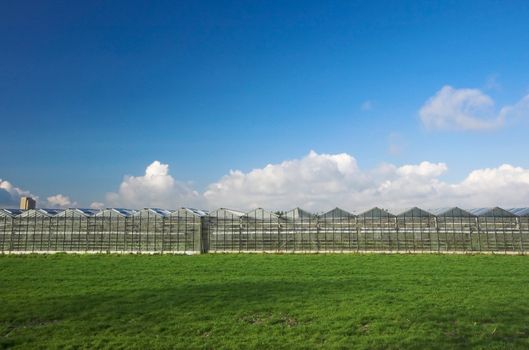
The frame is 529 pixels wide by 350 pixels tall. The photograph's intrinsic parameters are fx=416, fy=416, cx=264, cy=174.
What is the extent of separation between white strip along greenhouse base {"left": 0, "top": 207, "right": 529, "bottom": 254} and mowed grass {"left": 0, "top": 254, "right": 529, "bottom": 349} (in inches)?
474

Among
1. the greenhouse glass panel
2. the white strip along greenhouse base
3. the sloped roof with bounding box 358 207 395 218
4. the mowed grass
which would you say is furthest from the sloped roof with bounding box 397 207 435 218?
the mowed grass

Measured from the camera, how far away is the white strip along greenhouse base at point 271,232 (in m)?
30.8

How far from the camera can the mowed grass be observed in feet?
29.4

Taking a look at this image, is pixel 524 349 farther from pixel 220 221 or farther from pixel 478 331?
pixel 220 221

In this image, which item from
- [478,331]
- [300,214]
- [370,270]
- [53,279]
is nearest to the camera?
[478,331]

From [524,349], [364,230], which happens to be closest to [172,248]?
[364,230]

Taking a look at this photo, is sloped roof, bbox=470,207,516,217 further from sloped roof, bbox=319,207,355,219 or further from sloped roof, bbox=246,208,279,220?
sloped roof, bbox=246,208,279,220

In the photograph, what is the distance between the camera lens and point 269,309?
38.1ft

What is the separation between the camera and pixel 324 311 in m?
11.2

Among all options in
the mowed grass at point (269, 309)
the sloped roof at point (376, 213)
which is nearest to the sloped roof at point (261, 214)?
the sloped roof at point (376, 213)

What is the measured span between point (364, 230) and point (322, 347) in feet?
81.1

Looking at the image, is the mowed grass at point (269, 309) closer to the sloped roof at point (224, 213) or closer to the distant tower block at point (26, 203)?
the sloped roof at point (224, 213)

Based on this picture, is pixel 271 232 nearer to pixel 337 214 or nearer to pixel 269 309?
pixel 337 214

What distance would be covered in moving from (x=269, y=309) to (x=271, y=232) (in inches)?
862
